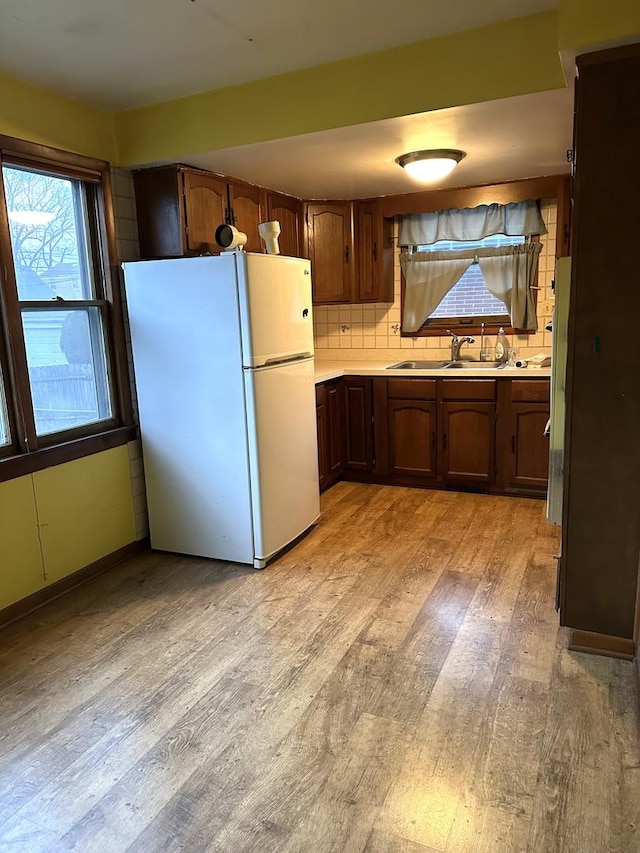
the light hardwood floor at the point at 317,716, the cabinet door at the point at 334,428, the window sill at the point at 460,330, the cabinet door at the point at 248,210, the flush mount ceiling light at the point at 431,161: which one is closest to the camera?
the light hardwood floor at the point at 317,716

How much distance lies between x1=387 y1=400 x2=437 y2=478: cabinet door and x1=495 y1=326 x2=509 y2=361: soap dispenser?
0.68 meters

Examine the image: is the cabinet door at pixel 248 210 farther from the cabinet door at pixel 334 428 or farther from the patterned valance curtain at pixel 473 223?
the patterned valance curtain at pixel 473 223

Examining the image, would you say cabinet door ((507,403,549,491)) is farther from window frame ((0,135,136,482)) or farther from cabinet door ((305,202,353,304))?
window frame ((0,135,136,482))

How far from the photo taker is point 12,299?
2.73 meters

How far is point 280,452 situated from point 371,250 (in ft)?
6.77

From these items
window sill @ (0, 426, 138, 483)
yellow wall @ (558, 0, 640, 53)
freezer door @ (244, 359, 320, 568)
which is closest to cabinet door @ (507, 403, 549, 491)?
freezer door @ (244, 359, 320, 568)

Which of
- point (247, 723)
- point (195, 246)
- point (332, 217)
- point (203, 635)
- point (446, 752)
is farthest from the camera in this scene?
point (332, 217)

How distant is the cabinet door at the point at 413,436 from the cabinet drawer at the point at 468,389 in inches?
5.8

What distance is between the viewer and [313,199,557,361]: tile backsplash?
4.32 metres

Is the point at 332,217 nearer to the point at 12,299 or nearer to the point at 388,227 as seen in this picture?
the point at 388,227

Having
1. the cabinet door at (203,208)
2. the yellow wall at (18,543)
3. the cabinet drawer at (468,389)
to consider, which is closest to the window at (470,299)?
the cabinet drawer at (468,389)

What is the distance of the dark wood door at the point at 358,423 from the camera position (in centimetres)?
446

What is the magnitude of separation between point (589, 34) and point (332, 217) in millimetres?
2728

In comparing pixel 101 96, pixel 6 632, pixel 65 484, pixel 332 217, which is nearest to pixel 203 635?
pixel 6 632
